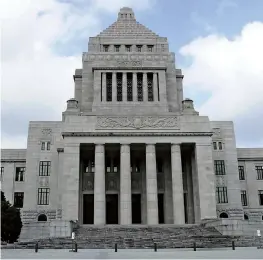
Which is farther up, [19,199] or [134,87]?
[134,87]

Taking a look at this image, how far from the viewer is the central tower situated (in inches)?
1789

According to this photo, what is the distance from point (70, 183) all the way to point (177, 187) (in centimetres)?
1060

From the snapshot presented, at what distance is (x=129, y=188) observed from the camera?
1503 inches

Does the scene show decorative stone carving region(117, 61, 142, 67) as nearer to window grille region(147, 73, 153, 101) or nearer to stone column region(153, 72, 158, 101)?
window grille region(147, 73, 153, 101)

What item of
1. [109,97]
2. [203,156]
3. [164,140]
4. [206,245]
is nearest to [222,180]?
[203,156]

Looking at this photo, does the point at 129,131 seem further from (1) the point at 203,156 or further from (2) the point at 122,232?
(2) the point at 122,232

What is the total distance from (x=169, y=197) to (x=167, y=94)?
13153 mm

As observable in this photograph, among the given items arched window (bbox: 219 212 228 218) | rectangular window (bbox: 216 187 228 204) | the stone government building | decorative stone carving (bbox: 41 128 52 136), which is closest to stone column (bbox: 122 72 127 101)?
the stone government building

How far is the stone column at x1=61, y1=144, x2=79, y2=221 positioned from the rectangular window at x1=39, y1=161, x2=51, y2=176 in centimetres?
601

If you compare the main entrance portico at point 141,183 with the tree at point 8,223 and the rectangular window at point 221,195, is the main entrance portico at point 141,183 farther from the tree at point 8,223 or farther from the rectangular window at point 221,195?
the tree at point 8,223

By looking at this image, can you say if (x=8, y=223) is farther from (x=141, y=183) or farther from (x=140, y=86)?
(x=140, y=86)

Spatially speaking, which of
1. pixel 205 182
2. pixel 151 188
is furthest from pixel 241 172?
pixel 151 188

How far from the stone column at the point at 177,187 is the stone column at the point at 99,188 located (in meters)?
6.98

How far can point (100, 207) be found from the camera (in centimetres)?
3747
